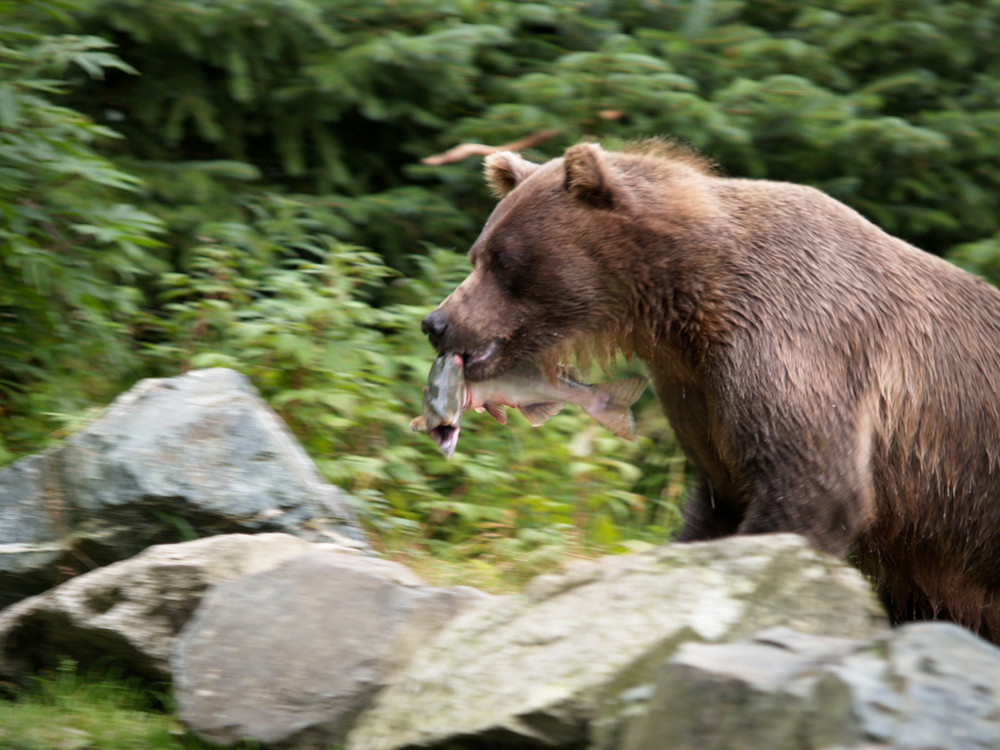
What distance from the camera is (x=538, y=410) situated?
4.47 metres

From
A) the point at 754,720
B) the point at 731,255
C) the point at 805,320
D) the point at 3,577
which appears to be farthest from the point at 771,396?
the point at 3,577

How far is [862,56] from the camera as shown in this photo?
24.2 feet

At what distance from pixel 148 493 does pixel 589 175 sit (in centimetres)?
202

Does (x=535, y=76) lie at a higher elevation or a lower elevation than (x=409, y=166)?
higher

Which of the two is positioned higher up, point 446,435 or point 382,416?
point 446,435

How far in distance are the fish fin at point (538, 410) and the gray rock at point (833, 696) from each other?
2.06 metres

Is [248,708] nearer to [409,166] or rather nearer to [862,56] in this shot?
[409,166]

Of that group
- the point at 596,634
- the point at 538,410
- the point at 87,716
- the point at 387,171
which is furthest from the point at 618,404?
the point at 387,171

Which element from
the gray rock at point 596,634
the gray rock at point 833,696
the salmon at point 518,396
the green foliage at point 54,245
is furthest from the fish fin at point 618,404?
the green foliage at point 54,245

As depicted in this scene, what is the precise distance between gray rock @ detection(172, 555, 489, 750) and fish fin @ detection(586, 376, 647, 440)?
1.14m

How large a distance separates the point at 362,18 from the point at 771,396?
434 cm

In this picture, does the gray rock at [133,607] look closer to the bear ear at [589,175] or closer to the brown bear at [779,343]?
the brown bear at [779,343]

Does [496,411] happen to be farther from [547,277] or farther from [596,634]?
[596,634]

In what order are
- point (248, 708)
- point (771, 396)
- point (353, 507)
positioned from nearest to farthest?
→ point (248, 708), point (771, 396), point (353, 507)
